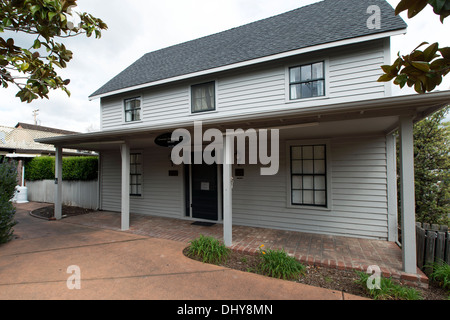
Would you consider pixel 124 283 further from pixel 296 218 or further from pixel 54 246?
pixel 296 218

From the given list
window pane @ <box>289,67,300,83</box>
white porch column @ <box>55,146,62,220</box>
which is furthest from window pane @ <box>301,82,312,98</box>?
white porch column @ <box>55,146,62,220</box>

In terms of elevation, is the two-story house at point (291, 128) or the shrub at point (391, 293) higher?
the two-story house at point (291, 128)

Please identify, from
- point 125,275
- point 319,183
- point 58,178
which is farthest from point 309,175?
point 58,178

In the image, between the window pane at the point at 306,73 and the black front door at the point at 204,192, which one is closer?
the window pane at the point at 306,73

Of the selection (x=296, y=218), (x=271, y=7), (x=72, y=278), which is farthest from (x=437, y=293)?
(x=271, y=7)

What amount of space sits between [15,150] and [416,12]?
18186 millimetres

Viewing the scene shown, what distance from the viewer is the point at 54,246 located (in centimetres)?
451

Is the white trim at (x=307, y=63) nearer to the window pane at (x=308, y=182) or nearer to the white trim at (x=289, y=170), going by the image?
the white trim at (x=289, y=170)

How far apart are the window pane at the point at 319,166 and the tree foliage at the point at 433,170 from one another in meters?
2.44

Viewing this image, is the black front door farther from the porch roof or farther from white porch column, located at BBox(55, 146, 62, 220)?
white porch column, located at BBox(55, 146, 62, 220)

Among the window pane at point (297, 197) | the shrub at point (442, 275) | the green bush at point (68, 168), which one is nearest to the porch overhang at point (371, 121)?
the shrub at point (442, 275)

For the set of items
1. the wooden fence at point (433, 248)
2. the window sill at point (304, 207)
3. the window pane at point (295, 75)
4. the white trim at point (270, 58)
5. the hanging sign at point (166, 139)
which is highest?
the white trim at point (270, 58)

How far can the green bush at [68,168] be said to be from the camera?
8734 mm

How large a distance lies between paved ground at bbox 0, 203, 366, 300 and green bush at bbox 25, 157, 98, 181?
4111 mm
